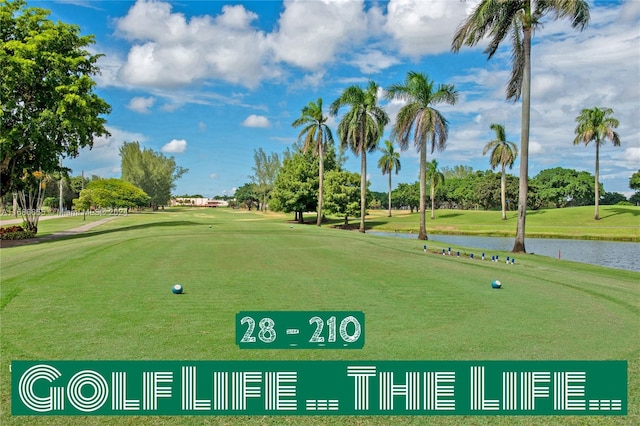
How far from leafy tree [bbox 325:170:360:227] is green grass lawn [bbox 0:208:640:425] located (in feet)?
143

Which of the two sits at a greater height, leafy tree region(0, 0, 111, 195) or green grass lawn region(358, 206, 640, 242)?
leafy tree region(0, 0, 111, 195)

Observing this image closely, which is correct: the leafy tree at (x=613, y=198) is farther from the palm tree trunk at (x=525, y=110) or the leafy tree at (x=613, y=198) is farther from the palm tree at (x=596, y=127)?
the palm tree trunk at (x=525, y=110)

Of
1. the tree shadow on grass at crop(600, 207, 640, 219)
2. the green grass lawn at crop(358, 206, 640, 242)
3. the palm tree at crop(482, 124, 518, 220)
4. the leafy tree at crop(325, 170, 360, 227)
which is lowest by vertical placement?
the green grass lawn at crop(358, 206, 640, 242)

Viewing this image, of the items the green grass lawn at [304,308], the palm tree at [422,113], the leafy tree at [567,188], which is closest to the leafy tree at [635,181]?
the leafy tree at [567,188]

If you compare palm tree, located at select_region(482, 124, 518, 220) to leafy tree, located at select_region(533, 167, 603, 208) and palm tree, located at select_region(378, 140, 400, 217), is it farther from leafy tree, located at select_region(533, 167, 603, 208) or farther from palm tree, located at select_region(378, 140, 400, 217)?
leafy tree, located at select_region(533, 167, 603, 208)

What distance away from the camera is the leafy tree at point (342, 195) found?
60062 millimetres

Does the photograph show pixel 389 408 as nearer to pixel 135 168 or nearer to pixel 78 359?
pixel 78 359

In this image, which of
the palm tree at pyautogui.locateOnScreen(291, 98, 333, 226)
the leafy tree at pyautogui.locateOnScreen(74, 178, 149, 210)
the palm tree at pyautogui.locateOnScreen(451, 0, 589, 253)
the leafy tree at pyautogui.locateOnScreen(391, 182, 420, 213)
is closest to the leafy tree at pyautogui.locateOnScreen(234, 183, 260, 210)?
the leafy tree at pyautogui.locateOnScreen(391, 182, 420, 213)

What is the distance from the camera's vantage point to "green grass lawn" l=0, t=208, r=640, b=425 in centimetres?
615

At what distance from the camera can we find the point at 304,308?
351 inches

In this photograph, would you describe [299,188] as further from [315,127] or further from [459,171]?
[459,171]

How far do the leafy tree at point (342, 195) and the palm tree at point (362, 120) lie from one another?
13278mm

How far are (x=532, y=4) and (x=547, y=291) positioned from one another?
19.1 m

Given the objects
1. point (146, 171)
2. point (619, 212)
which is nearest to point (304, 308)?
point (619, 212)
